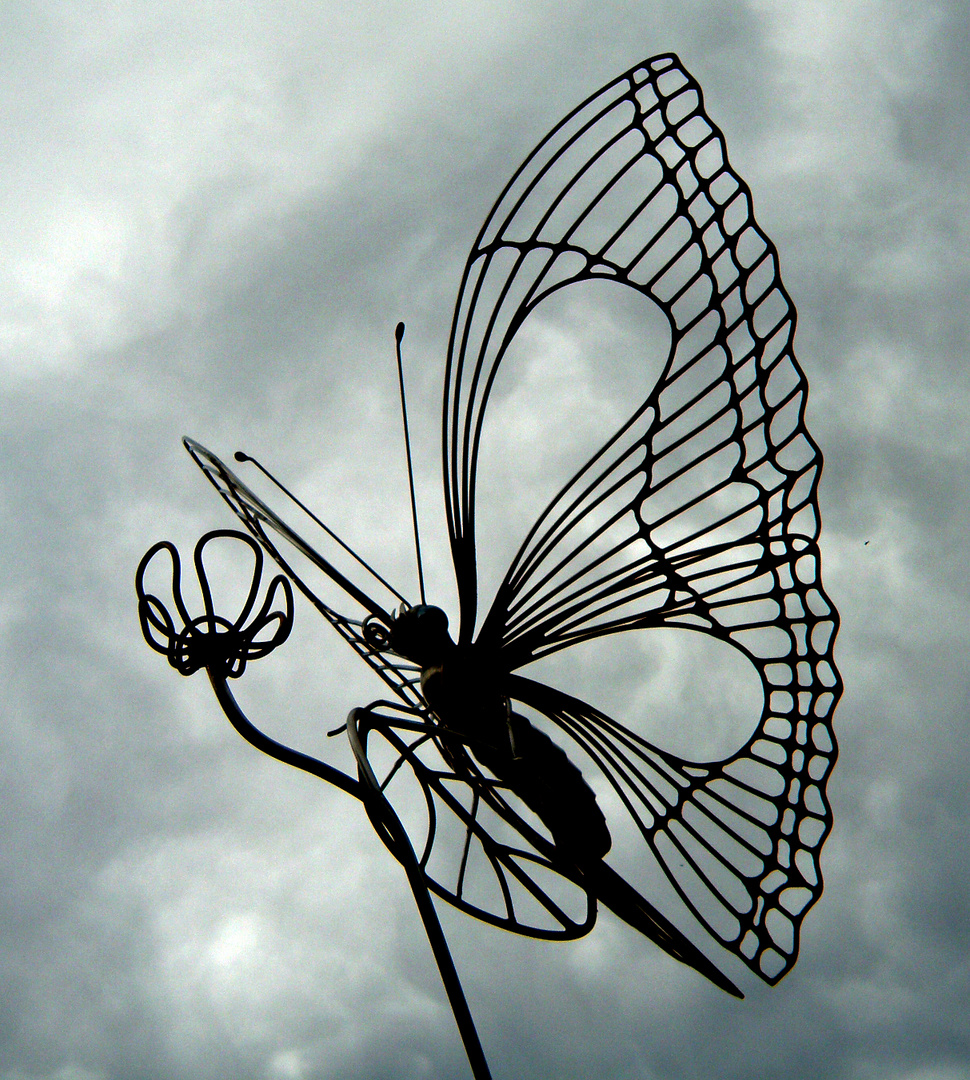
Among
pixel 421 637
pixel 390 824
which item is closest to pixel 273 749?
pixel 390 824

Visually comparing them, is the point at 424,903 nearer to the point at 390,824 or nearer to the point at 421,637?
the point at 390,824

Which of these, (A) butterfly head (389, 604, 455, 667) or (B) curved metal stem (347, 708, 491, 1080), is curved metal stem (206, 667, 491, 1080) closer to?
(B) curved metal stem (347, 708, 491, 1080)

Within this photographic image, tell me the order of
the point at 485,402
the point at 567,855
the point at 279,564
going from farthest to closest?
the point at 485,402, the point at 567,855, the point at 279,564

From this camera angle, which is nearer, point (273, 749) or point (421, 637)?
point (273, 749)

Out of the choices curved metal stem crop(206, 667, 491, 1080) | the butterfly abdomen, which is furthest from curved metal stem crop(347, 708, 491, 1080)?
the butterfly abdomen

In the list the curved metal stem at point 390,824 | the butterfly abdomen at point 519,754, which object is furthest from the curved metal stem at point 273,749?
the butterfly abdomen at point 519,754

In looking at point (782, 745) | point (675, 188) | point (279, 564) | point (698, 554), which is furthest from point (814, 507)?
point (279, 564)

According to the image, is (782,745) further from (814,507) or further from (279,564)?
(279,564)

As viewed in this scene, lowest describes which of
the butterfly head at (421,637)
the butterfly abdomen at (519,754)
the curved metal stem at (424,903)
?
the curved metal stem at (424,903)

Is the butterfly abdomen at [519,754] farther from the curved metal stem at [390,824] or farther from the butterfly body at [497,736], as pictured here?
the curved metal stem at [390,824]
